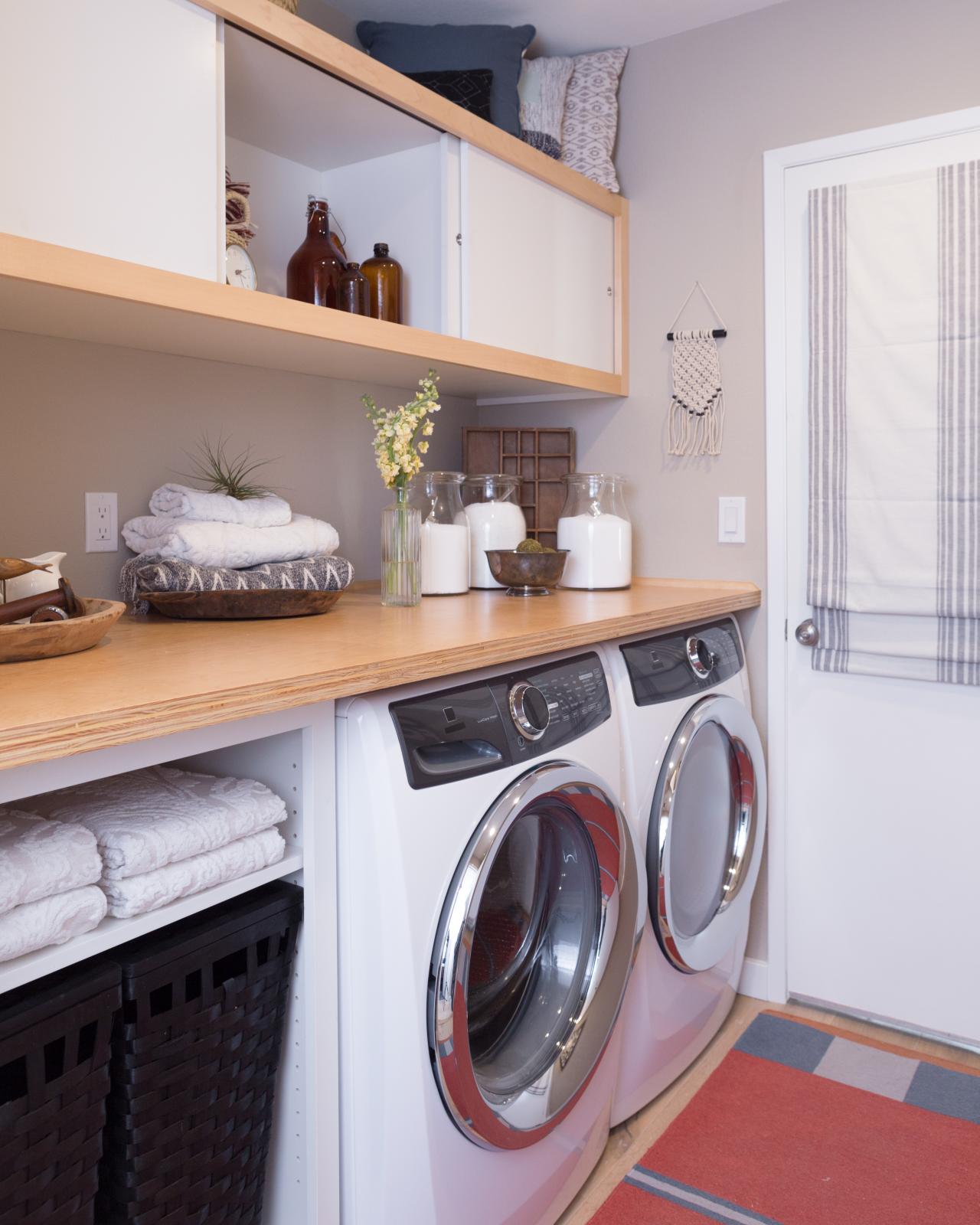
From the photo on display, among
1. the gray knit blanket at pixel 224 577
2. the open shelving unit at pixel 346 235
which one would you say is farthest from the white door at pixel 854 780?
the gray knit blanket at pixel 224 577

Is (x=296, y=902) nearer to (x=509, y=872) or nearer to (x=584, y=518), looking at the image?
(x=509, y=872)

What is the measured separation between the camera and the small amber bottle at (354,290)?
1873 mm

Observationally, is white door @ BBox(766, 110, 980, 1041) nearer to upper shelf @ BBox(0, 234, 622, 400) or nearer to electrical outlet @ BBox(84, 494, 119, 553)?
upper shelf @ BBox(0, 234, 622, 400)

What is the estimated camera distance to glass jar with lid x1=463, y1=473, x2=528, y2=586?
2.29 m

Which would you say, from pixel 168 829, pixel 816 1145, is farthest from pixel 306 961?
pixel 816 1145

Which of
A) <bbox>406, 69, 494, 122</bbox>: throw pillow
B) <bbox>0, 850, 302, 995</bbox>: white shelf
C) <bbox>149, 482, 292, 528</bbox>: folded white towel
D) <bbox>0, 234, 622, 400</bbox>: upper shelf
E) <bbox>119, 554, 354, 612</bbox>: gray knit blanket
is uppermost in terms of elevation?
<bbox>406, 69, 494, 122</bbox>: throw pillow

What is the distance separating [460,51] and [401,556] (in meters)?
1.13

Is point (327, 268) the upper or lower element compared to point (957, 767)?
upper

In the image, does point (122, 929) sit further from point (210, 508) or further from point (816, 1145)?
point (816, 1145)

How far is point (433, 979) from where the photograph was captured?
4.01 feet

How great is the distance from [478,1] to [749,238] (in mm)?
807

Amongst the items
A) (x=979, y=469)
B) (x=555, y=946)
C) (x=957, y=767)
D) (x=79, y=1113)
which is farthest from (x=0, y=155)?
(x=957, y=767)

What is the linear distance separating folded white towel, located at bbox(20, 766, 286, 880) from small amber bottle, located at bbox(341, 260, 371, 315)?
1019 millimetres

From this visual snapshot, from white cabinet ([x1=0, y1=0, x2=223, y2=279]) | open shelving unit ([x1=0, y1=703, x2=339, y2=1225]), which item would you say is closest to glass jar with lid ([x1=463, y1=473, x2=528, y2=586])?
white cabinet ([x1=0, y1=0, x2=223, y2=279])
